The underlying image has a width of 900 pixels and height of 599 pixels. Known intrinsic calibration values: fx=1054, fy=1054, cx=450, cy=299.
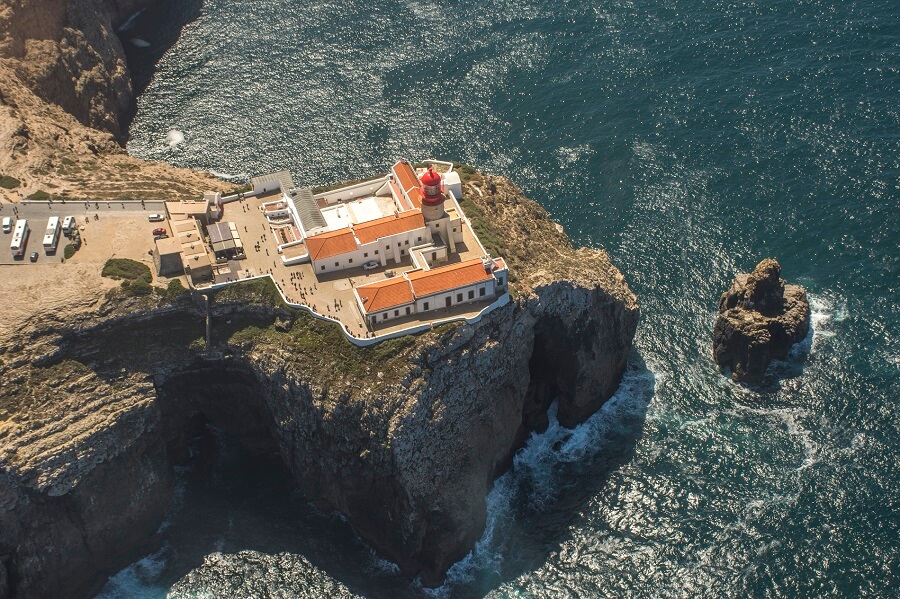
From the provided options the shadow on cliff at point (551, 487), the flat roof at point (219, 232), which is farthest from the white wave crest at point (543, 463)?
the flat roof at point (219, 232)

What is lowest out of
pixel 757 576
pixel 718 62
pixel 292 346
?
pixel 757 576

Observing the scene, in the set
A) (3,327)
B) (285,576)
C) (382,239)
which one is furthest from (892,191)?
(3,327)

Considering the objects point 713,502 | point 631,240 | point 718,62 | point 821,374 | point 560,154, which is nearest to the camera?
point 713,502

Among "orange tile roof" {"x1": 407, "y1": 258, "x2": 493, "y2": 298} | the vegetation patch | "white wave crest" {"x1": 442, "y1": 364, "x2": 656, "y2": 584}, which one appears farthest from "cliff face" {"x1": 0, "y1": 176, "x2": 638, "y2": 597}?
"orange tile roof" {"x1": 407, "y1": 258, "x2": 493, "y2": 298}

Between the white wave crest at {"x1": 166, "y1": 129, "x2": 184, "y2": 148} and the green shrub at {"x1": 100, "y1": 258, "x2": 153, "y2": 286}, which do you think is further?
the white wave crest at {"x1": 166, "y1": 129, "x2": 184, "y2": 148}

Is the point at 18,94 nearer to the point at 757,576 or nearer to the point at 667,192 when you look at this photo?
the point at 667,192

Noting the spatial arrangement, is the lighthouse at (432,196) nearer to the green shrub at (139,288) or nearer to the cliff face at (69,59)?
the green shrub at (139,288)

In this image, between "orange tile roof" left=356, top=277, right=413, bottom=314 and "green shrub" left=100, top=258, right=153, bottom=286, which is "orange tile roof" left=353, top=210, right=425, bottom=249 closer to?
"orange tile roof" left=356, top=277, right=413, bottom=314
